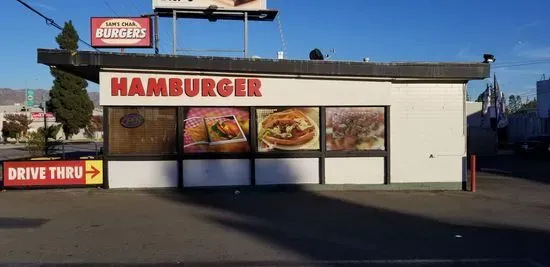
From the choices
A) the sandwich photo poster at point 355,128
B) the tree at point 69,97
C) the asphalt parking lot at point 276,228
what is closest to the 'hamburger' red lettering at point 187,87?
the sandwich photo poster at point 355,128

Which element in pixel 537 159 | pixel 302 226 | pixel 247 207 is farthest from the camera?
pixel 537 159

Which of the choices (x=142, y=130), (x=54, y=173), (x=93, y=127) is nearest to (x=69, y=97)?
(x=93, y=127)

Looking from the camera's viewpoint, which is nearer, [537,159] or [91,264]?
[91,264]

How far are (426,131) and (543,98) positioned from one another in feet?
125

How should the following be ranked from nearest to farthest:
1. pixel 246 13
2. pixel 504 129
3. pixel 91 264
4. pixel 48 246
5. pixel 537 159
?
pixel 91 264, pixel 48 246, pixel 246 13, pixel 537 159, pixel 504 129

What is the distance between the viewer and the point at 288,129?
49.0 ft

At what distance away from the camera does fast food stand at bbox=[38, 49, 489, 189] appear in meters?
14.4

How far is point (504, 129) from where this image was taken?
48938 millimetres

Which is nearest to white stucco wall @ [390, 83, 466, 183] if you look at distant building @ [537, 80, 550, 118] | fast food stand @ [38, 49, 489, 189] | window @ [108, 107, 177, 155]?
fast food stand @ [38, 49, 489, 189]

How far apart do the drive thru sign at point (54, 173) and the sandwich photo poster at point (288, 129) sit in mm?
4079

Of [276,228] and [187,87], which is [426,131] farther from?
[276,228]

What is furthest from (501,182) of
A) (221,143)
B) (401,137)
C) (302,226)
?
(302,226)

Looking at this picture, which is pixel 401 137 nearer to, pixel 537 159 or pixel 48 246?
pixel 48 246

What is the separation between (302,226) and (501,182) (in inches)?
408
